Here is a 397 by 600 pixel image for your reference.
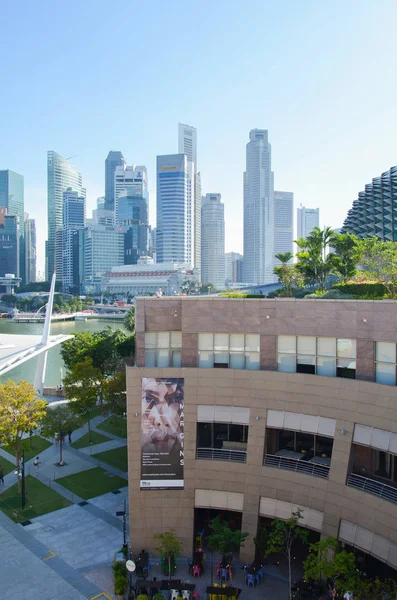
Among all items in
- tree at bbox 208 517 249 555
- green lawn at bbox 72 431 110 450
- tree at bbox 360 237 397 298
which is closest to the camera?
tree at bbox 208 517 249 555

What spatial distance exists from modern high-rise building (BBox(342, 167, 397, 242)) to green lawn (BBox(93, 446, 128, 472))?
83.6 meters

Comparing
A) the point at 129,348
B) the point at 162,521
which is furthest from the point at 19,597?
the point at 129,348

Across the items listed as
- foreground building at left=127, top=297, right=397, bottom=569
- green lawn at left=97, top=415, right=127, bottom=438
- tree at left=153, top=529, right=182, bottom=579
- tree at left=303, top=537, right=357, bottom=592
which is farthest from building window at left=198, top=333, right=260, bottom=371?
green lawn at left=97, top=415, right=127, bottom=438

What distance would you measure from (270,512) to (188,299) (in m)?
12.7

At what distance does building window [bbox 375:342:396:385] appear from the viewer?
25031 mm

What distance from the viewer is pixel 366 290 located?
45.4m

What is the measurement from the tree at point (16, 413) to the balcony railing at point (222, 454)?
49.0 ft

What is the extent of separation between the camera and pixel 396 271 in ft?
140

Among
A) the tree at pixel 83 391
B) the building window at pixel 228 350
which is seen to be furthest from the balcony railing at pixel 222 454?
the tree at pixel 83 391

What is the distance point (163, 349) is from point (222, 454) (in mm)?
6989

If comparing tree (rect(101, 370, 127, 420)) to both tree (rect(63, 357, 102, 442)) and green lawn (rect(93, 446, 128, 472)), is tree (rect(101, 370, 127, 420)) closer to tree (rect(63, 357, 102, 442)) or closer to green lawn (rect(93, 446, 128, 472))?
tree (rect(63, 357, 102, 442))

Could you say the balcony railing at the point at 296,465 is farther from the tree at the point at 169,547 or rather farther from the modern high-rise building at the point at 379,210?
the modern high-rise building at the point at 379,210

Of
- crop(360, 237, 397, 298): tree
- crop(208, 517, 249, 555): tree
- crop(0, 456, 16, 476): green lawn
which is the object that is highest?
crop(360, 237, 397, 298): tree

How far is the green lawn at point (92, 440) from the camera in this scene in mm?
48969
